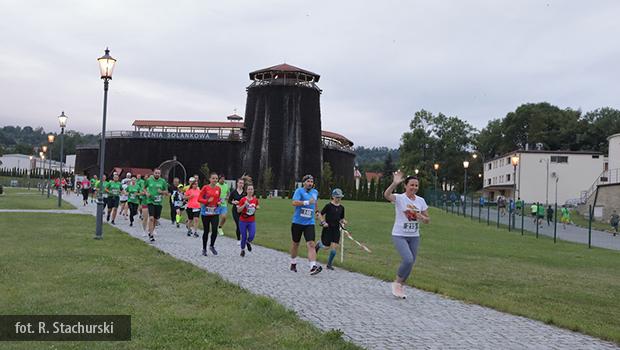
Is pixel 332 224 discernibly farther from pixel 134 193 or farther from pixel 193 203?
pixel 134 193

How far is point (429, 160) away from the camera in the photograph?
301 ft

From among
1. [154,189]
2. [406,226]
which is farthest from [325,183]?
[406,226]

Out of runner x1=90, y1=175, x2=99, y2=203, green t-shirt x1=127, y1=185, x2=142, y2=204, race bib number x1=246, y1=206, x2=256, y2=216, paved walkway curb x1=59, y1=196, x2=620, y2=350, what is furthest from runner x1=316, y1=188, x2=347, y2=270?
runner x1=90, y1=175, x2=99, y2=203

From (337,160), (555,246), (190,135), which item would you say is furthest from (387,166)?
(555,246)

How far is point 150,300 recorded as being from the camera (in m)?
8.09

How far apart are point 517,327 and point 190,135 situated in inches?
2748

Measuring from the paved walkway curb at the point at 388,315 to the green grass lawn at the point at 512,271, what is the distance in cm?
57

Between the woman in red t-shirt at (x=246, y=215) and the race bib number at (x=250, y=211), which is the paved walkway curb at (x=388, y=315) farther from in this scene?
the race bib number at (x=250, y=211)

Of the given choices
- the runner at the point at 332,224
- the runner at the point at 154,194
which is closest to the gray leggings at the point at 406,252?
the runner at the point at 332,224

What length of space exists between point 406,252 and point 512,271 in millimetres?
6769

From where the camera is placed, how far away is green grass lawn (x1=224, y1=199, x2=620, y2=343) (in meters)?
9.31

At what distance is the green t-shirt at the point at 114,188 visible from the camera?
22.7m

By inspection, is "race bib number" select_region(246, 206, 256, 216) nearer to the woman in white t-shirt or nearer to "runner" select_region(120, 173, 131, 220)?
the woman in white t-shirt

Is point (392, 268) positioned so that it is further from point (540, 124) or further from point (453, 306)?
point (540, 124)
